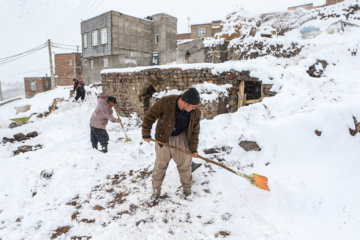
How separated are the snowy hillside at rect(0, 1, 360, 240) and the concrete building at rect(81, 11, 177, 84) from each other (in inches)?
667

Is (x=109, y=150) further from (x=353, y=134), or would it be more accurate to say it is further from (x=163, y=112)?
(x=353, y=134)

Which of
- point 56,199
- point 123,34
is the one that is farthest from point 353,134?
point 123,34

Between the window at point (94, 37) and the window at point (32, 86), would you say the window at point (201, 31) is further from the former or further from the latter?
the window at point (32, 86)

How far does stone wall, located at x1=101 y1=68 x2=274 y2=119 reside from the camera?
6.38m

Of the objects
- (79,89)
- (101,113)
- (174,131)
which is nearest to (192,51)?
(79,89)

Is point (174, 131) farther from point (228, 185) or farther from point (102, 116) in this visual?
point (102, 116)

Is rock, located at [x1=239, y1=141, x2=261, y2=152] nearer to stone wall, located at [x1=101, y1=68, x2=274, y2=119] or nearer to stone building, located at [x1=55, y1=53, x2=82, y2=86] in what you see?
stone wall, located at [x1=101, y1=68, x2=274, y2=119]

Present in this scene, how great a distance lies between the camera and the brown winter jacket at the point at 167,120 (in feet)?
9.93

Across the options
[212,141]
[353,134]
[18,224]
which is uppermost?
[353,134]

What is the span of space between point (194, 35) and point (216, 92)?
25708 mm

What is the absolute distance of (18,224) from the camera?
289 cm

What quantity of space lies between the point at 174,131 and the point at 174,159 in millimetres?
457

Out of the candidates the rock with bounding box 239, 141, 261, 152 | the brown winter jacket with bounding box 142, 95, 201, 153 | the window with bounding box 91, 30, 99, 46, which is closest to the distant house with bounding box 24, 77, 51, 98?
the window with bounding box 91, 30, 99, 46

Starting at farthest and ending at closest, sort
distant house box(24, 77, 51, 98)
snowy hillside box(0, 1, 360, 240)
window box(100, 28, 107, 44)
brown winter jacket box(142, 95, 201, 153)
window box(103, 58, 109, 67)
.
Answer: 1. distant house box(24, 77, 51, 98)
2. window box(103, 58, 109, 67)
3. window box(100, 28, 107, 44)
4. brown winter jacket box(142, 95, 201, 153)
5. snowy hillside box(0, 1, 360, 240)
